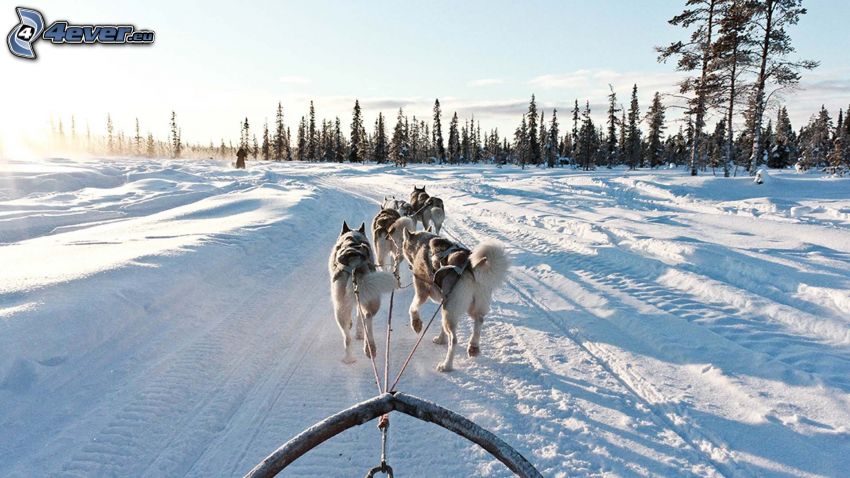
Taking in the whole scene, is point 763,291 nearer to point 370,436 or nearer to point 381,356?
point 381,356

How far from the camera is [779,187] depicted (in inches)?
762

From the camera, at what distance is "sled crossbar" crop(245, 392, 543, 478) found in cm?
153

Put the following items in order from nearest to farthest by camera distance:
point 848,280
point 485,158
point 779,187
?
point 848,280, point 779,187, point 485,158

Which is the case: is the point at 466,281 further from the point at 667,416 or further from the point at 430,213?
the point at 430,213

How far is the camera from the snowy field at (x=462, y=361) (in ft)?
11.4

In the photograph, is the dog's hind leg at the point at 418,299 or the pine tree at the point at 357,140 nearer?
the dog's hind leg at the point at 418,299

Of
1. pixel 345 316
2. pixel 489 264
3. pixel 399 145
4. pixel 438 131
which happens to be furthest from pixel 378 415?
pixel 438 131

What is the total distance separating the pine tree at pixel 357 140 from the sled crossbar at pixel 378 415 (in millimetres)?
73312

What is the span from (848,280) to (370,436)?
714 cm

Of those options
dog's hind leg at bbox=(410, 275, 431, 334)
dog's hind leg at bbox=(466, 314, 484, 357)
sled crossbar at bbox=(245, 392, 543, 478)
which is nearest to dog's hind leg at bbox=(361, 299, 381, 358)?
dog's hind leg at bbox=(410, 275, 431, 334)

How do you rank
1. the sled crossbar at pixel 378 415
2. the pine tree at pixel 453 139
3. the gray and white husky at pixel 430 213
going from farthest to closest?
the pine tree at pixel 453 139 → the gray and white husky at pixel 430 213 → the sled crossbar at pixel 378 415

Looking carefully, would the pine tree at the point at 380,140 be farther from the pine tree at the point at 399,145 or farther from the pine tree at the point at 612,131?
the pine tree at the point at 612,131

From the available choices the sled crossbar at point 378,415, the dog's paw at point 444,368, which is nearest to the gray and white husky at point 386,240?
the dog's paw at point 444,368

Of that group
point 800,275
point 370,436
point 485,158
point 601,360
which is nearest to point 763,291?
point 800,275
